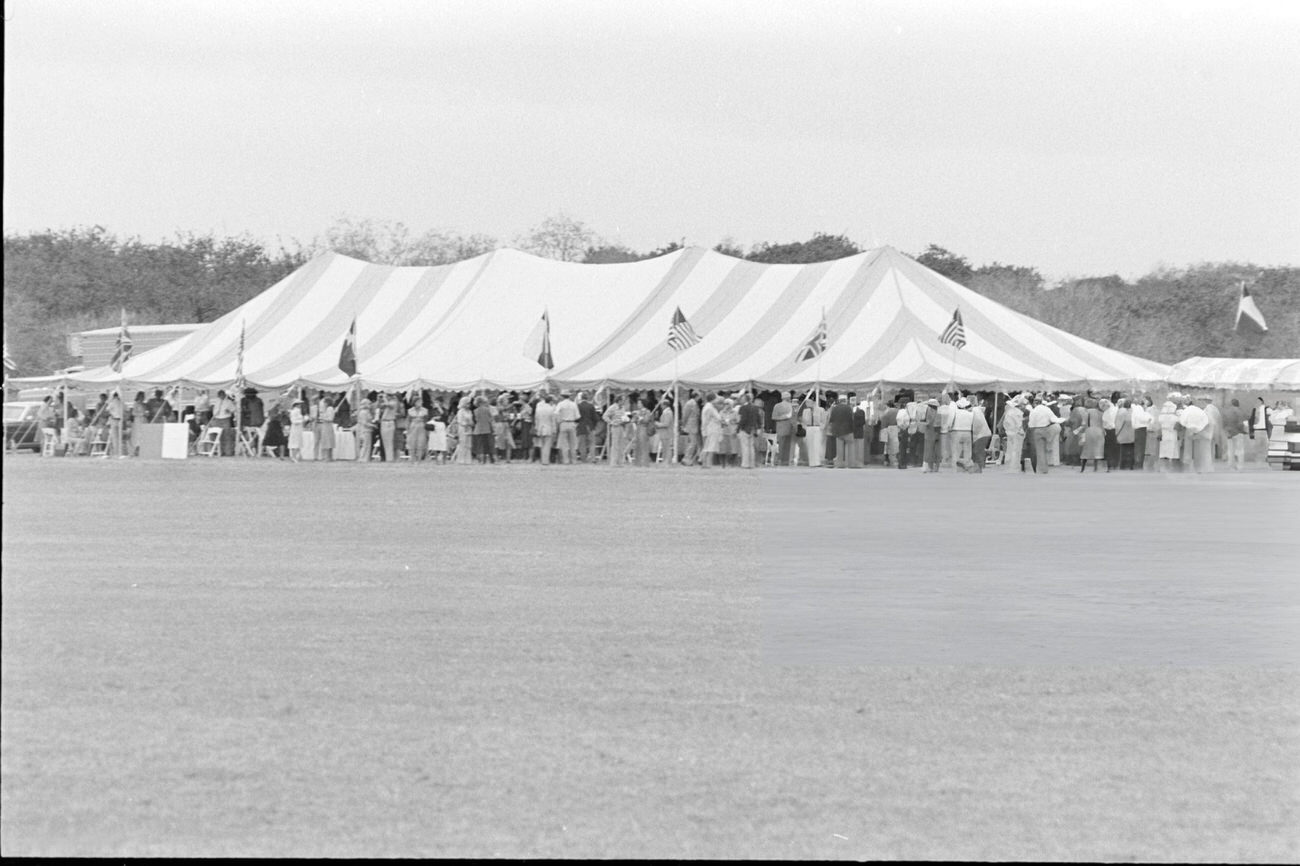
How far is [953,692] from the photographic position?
27.9 ft

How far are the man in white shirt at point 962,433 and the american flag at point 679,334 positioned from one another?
5149 millimetres

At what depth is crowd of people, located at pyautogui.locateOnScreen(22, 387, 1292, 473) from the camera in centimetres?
3164

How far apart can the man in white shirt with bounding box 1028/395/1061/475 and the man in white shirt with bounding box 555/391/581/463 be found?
7776mm

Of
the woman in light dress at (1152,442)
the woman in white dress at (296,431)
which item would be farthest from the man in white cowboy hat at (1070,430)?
the woman in white dress at (296,431)

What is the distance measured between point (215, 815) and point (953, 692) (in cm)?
368

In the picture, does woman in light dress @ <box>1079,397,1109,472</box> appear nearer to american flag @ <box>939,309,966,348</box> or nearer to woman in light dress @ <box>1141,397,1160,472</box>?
woman in light dress @ <box>1141,397,1160,472</box>

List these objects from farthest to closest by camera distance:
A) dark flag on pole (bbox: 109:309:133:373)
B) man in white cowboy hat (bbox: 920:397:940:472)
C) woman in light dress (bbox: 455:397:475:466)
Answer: dark flag on pole (bbox: 109:309:133:373), woman in light dress (bbox: 455:397:475:466), man in white cowboy hat (bbox: 920:397:940:472)

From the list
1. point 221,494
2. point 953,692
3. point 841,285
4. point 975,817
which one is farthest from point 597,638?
point 841,285

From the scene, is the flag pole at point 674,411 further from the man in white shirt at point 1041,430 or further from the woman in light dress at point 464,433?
the man in white shirt at point 1041,430

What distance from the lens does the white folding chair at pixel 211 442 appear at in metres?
37.0

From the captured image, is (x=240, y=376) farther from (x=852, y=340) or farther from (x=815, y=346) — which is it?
(x=852, y=340)

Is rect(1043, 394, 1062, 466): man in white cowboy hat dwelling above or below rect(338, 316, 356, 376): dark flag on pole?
below

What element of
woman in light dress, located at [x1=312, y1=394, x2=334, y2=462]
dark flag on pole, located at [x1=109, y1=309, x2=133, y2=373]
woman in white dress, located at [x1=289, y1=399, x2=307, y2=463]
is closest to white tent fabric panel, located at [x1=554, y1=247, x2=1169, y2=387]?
woman in light dress, located at [x1=312, y1=394, x2=334, y2=462]

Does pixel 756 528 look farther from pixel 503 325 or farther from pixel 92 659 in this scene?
pixel 503 325
